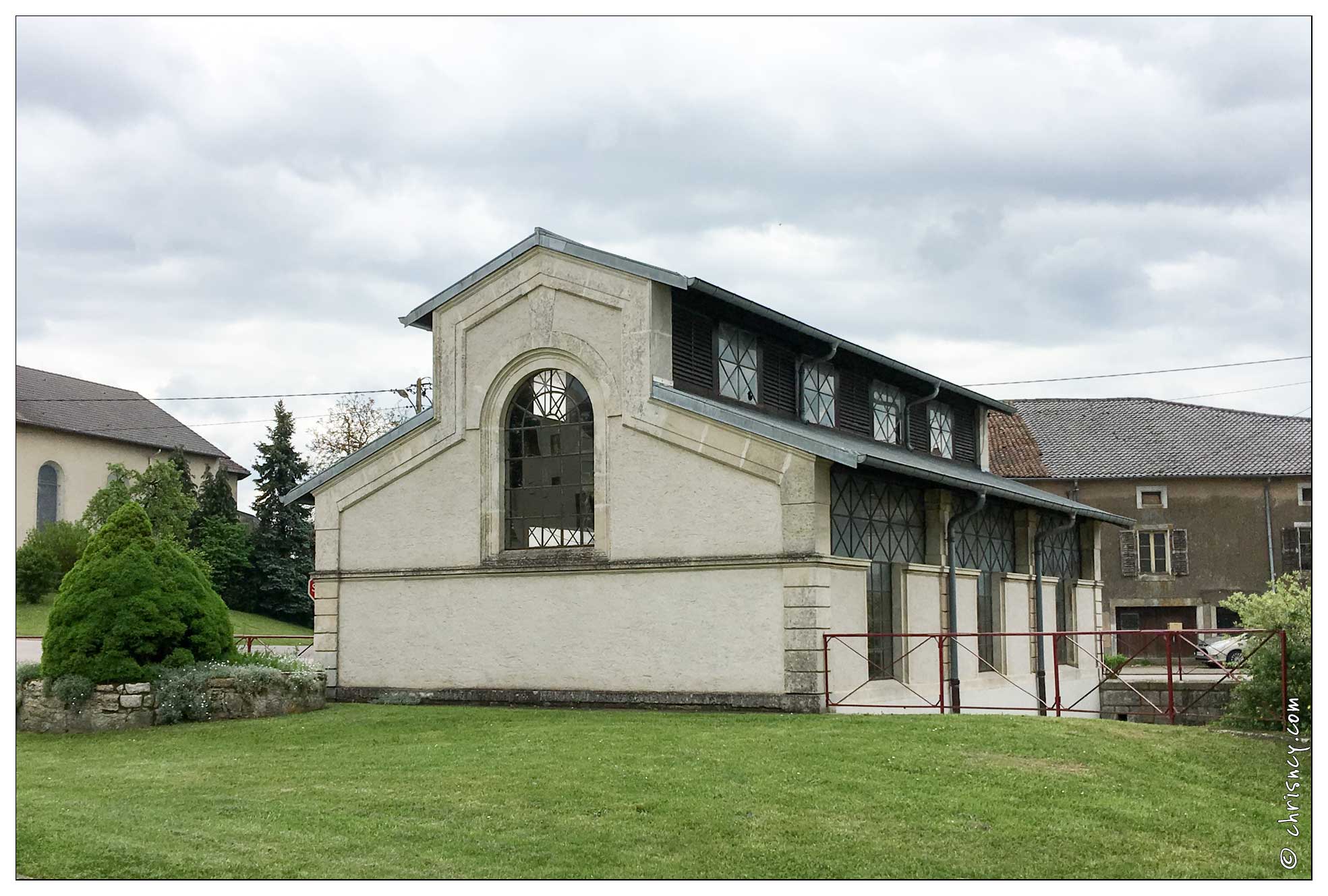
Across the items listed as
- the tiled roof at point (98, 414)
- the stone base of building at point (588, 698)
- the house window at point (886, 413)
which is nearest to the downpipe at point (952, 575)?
the house window at point (886, 413)

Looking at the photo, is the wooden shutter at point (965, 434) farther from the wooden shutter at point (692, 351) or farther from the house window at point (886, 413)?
the wooden shutter at point (692, 351)

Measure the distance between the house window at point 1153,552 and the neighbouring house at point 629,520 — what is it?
26.9 metres

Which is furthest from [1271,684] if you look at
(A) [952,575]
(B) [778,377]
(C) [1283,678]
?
(B) [778,377]

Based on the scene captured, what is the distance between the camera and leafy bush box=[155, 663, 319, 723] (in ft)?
59.2

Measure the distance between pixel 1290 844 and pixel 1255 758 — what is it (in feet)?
11.6

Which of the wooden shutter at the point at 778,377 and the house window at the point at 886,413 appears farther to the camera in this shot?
the house window at the point at 886,413

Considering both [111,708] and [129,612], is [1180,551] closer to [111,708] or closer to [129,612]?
[129,612]

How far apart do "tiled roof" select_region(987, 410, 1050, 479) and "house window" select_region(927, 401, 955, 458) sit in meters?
19.4

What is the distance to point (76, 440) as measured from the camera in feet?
193

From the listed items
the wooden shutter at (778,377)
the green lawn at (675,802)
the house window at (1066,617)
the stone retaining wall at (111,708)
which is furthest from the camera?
the house window at (1066,617)

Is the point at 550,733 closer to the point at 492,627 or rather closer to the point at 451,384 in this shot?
the point at 492,627

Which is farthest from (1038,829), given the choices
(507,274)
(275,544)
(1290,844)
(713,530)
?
(275,544)

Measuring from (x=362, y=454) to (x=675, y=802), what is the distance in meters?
12.0

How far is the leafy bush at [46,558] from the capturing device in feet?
162
